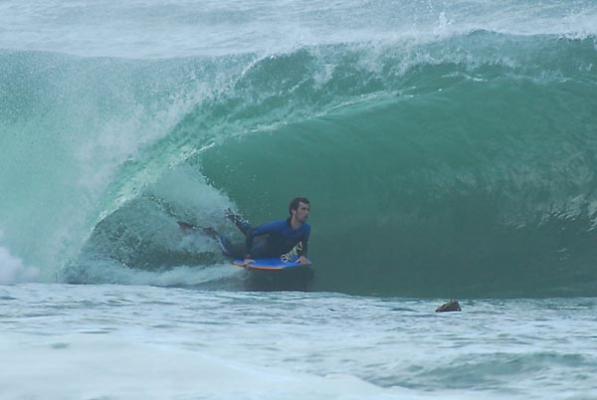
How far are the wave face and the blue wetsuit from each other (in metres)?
0.43

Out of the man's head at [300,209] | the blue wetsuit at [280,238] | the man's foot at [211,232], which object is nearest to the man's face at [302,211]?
the man's head at [300,209]

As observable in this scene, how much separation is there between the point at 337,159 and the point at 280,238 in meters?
2.18

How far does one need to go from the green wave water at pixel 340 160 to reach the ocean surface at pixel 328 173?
1.0 inches

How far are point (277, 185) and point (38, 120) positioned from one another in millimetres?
3165

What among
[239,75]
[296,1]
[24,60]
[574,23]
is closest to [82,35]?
[24,60]

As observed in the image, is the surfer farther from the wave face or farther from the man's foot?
the man's foot

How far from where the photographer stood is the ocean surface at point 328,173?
9.78 metres

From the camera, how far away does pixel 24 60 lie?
16.2 metres

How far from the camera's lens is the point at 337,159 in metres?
13.4

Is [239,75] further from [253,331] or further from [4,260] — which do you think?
[253,331]

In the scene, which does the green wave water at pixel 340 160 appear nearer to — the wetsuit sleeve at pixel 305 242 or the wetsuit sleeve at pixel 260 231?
the wetsuit sleeve at pixel 305 242

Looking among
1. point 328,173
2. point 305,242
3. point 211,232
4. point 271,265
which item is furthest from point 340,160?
point 271,265

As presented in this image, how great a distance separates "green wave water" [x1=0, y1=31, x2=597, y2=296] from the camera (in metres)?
12.0

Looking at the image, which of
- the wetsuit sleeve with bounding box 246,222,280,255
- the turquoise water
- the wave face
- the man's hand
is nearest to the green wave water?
the wave face
